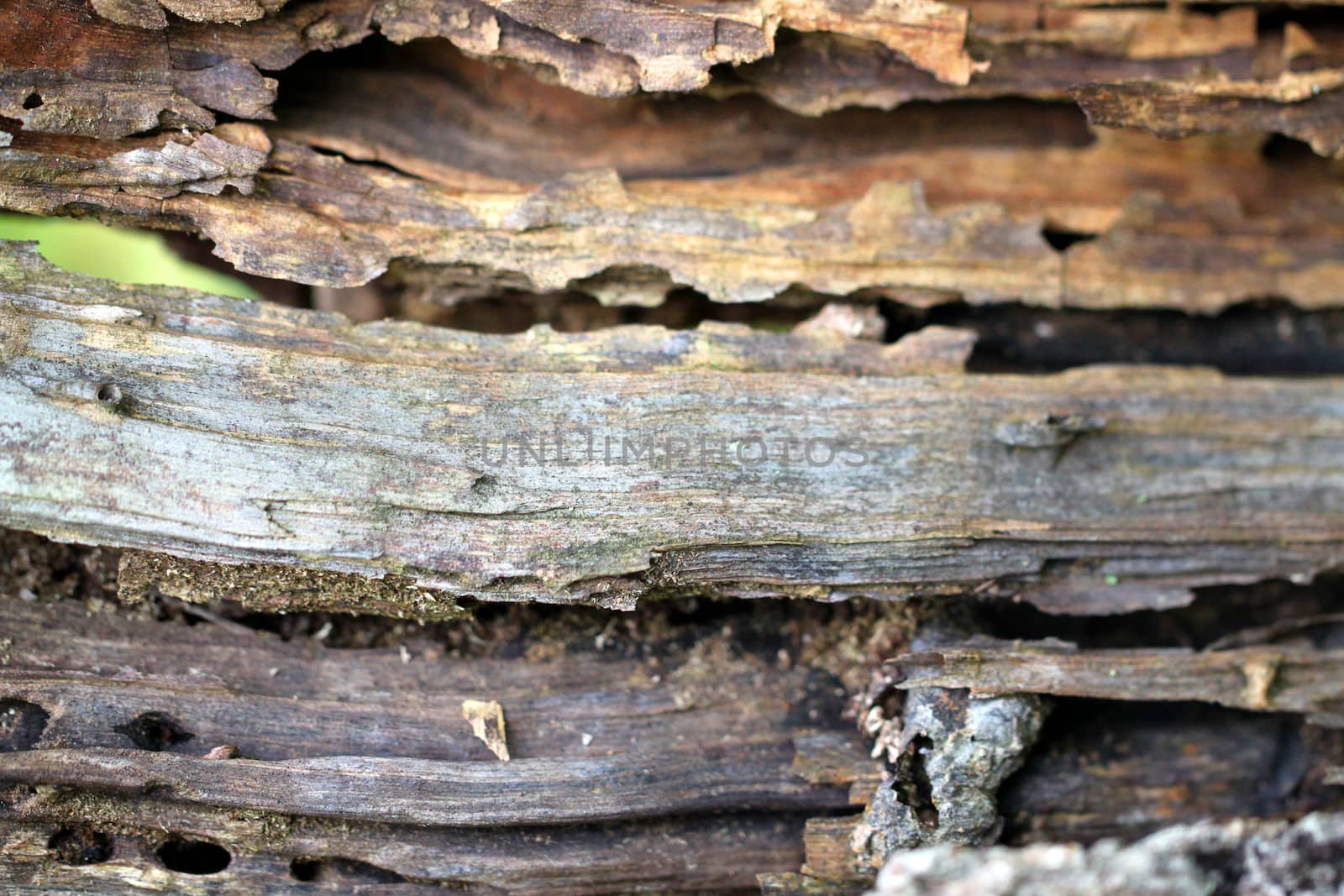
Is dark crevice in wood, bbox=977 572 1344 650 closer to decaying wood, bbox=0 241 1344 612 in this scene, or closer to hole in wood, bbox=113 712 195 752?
decaying wood, bbox=0 241 1344 612

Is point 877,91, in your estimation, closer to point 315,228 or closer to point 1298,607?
point 315,228

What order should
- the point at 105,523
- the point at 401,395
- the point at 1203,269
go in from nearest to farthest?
1. the point at 105,523
2. the point at 401,395
3. the point at 1203,269

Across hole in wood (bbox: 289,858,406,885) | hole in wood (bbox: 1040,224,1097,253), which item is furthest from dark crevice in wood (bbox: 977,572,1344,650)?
hole in wood (bbox: 289,858,406,885)

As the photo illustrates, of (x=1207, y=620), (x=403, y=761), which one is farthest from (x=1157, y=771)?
(x=403, y=761)

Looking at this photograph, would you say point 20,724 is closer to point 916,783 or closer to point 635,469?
point 635,469

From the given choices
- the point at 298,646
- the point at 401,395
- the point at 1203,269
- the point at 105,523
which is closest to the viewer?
the point at 105,523

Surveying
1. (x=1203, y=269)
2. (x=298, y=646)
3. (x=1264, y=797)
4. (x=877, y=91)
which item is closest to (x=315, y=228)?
(x=298, y=646)
